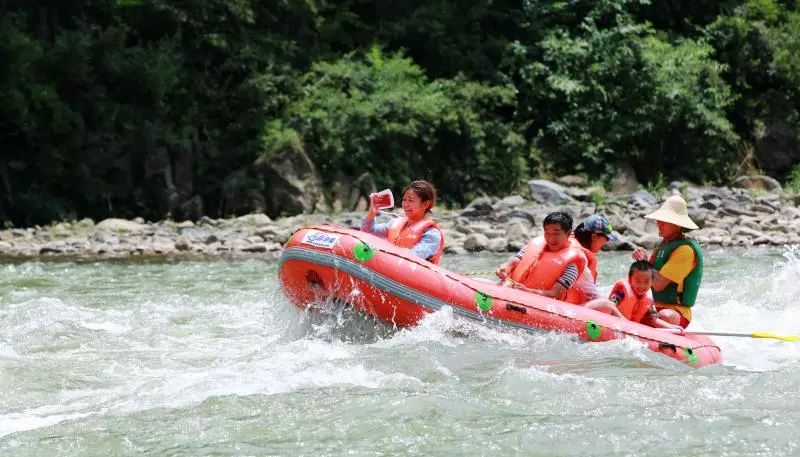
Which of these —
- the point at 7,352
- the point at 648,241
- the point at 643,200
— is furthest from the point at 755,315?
the point at 643,200

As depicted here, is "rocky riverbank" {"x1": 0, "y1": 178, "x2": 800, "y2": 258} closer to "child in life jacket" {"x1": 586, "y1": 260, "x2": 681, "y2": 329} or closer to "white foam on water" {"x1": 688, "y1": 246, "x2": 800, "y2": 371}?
"white foam on water" {"x1": 688, "y1": 246, "x2": 800, "y2": 371}

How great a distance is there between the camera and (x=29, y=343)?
663 centimetres

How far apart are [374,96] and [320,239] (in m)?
11.1

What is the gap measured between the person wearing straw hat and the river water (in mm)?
448

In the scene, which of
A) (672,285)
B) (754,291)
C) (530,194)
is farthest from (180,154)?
(672,285)

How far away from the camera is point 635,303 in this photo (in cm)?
640

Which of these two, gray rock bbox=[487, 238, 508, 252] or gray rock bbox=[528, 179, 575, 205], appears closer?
gray rock bbox=[487, 238, 508, 252]

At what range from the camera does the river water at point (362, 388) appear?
4301 mm

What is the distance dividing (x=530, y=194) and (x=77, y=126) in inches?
279

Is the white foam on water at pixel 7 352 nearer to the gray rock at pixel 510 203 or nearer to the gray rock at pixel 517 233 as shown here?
the gray rock at pixel 517 233

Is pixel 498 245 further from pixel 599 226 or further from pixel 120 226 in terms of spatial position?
pixel 599 226

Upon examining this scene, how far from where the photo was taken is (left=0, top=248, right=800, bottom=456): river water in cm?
430

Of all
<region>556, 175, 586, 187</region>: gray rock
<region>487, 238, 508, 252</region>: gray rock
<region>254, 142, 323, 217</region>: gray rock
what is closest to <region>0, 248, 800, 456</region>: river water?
<region>487, 238, 508, 252</region>: gray rock

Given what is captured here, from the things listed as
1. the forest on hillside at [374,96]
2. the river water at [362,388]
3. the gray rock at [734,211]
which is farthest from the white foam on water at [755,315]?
the forest on hillside at [374,96]
